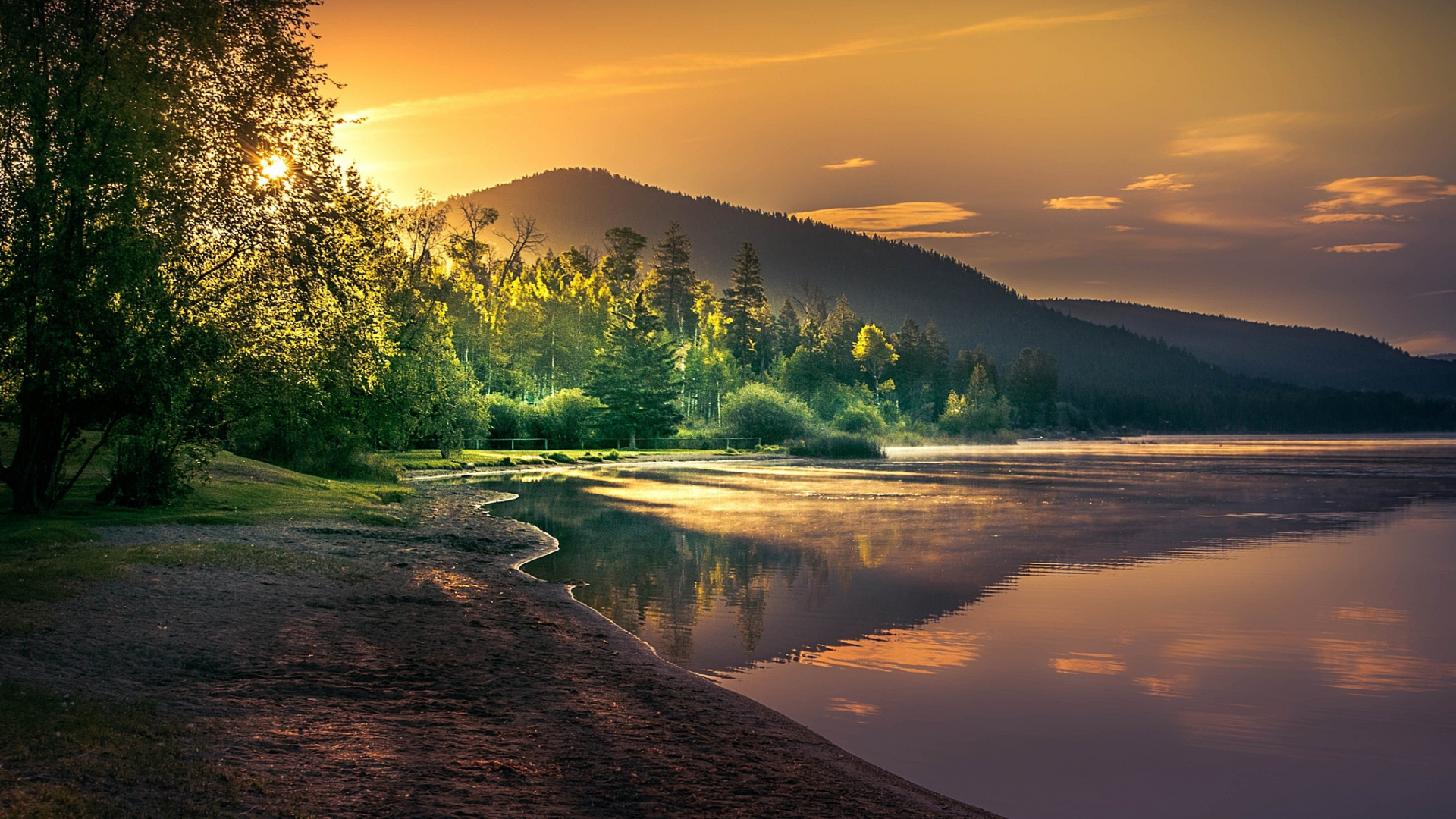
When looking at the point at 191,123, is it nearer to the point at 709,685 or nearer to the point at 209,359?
the point at 209,359

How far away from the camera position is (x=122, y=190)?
19.5 metres

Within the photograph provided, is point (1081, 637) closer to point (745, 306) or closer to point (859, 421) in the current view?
point (859, 421)

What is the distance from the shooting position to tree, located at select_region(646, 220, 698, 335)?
466 feet

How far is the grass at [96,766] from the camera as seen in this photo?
6.20m

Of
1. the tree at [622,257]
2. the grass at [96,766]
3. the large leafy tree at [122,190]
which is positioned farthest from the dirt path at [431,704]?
the tree at [622,257]

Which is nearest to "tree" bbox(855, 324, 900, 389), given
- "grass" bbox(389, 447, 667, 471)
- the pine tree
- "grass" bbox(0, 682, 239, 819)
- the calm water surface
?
the pine tree

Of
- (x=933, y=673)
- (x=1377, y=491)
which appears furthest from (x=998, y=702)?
(x=1377, y=491)

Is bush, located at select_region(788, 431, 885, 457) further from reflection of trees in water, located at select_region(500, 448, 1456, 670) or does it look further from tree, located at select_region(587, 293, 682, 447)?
reflection of trees in water, located at select_region(500, 448, 1456, 670)

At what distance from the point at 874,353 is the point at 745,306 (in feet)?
87.8

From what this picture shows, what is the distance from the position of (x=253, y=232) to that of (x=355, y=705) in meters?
17.6

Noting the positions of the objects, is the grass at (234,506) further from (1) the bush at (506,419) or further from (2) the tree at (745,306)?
(2) the tree at (745,306)

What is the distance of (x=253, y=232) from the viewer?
2336 centimetres

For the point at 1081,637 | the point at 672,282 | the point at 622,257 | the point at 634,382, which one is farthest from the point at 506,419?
the point at 1081,637

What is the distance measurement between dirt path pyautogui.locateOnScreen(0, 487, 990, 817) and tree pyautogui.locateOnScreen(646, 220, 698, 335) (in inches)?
5032
